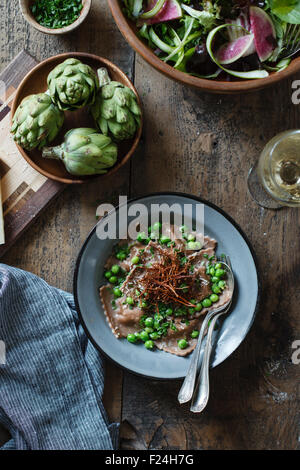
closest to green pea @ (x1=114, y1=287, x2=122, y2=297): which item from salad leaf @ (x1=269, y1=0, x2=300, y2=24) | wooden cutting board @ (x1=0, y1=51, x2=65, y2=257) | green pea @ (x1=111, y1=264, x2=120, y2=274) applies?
green pea @ (x1=111, y1=264, x2=120, y2=274)

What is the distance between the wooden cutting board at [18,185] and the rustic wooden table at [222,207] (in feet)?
0.16

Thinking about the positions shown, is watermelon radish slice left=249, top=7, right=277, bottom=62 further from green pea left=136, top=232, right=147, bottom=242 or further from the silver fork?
green pea left=136, top=232, right=147, bottom=242

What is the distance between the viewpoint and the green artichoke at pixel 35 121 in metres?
1.49

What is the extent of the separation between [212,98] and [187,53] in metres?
0.32

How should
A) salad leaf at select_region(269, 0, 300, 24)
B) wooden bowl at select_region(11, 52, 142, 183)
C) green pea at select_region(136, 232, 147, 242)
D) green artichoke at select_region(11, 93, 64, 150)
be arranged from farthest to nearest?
green pea at select_region(136, 232, 147, 242) → wooden bowl at select_region(11, 52, 142, 183) → green artichoke at select_region(11, 93, 64, 150) → salad leaf at select_region(269, 0, 300, 24)

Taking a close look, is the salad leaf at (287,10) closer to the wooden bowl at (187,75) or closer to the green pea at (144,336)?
the wooden bowl at (187,75)

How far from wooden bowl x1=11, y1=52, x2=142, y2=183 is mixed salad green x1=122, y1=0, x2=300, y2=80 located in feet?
0.68

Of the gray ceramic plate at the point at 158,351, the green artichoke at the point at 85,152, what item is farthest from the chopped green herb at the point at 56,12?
the gray ceramic plate at the point at 158,351

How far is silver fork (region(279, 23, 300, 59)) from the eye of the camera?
4.59 feet

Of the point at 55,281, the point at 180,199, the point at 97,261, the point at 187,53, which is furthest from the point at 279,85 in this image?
the point at 55,281

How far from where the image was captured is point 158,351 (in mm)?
1688

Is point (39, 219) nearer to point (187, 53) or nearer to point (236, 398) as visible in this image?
point (187, 53)

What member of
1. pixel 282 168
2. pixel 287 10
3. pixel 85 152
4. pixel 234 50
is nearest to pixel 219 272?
pixel 282 168

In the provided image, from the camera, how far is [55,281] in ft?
5.78
